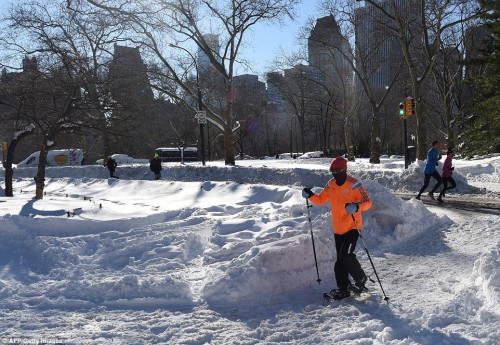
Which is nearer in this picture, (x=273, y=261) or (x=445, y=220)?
(x=273, y=261)

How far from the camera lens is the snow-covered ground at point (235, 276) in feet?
14.9

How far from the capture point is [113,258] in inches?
286

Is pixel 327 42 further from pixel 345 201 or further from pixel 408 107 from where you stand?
pixel 345 201

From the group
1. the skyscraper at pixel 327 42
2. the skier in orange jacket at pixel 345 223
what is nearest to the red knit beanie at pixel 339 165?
the skier in orange jacket at pixel 345 223

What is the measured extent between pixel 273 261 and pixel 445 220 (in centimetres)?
547

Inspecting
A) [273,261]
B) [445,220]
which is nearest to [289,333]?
[273,261]

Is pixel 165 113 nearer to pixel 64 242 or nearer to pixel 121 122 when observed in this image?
pixel 121 122

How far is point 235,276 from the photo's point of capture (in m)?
6.03

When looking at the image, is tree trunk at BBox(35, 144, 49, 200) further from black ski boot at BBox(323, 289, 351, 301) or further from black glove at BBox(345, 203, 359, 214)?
black glove at BBox(345, 203, 359, 214)

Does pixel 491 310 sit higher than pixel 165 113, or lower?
lower

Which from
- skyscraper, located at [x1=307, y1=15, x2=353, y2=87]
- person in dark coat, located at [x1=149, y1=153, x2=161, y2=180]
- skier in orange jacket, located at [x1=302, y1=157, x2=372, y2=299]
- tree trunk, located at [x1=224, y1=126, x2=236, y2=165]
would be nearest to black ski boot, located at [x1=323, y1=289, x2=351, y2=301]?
skier in orange jacket, located at [x1=302, y1=157, x2=372, y2=299]

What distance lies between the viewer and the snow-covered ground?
455cm

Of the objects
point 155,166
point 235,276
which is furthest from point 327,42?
point 235,276

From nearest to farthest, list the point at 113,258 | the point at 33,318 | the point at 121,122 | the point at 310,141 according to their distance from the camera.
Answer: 1. the point at 33,318
2. the point at 113,258
3. the point at 121,122
4. the point at 310,141
